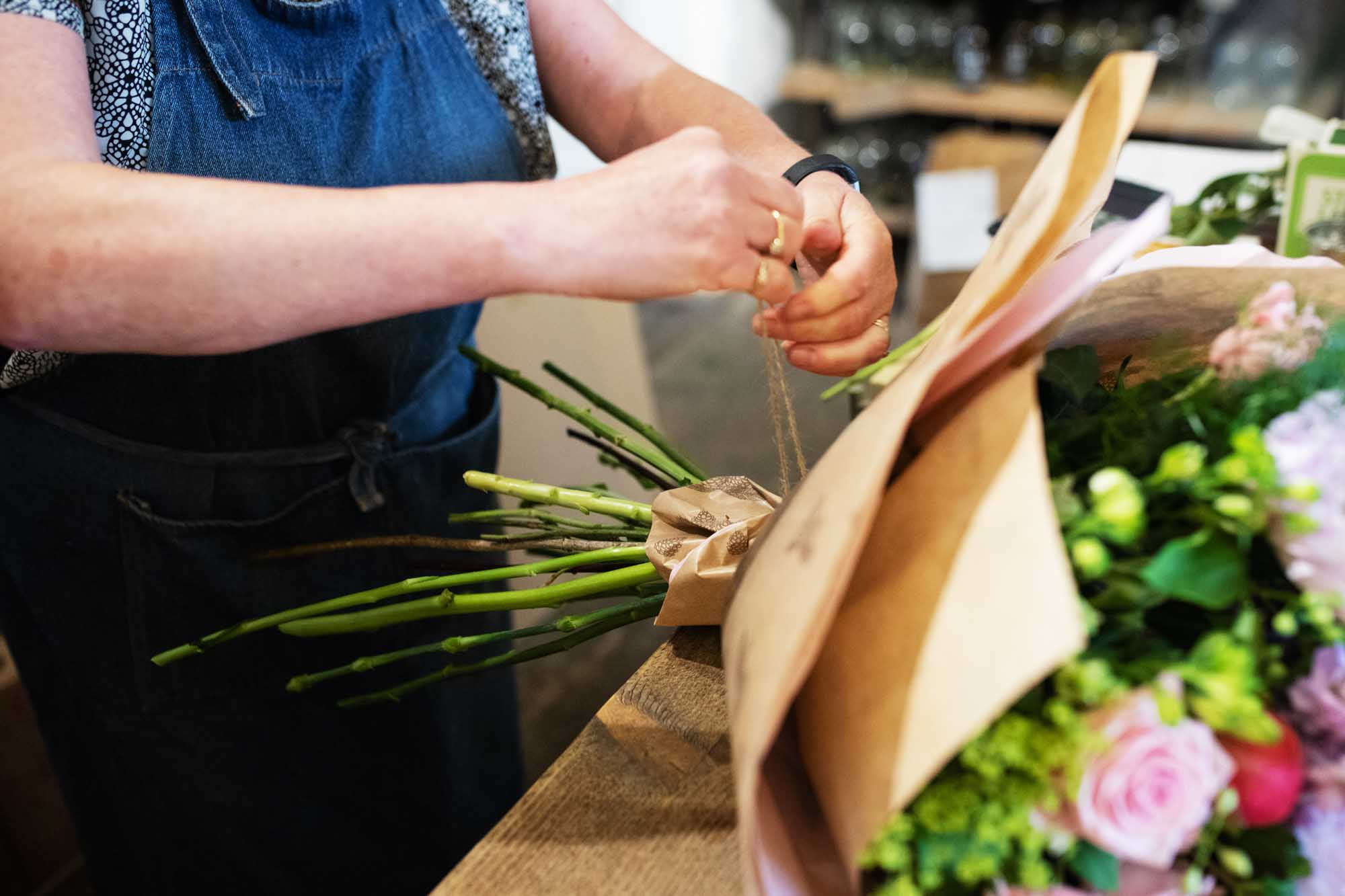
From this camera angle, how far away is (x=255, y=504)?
0.86 meters

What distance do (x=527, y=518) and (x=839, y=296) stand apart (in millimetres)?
346

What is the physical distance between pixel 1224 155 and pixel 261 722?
145 cm

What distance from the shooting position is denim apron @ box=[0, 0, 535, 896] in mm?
754

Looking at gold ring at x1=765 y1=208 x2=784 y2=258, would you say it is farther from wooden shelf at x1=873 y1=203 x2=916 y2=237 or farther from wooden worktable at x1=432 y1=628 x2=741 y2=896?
wooden shelf at x1=873 y1=203 x2=916 y2=237

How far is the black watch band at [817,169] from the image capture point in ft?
2.40

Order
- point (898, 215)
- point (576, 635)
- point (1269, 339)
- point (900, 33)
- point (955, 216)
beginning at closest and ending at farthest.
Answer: point (1269, 339) → point (576, 635) → point (955, 216) → point (900, 33) → point (898, 215)

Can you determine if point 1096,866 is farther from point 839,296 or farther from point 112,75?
point 112,75

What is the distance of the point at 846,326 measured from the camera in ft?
2.15

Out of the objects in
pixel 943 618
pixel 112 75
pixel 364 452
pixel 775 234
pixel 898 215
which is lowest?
pixel 898 215

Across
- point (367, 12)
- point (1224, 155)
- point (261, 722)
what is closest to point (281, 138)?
point (367, 12)

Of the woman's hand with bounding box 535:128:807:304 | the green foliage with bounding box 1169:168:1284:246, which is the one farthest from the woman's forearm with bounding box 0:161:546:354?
the green foliage with bounding box 1169:168:1284:246

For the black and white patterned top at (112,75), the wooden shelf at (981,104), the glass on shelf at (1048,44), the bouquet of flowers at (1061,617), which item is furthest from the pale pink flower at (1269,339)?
the glass on shelf at (1048,44)

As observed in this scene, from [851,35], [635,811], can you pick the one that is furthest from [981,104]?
[635,811]

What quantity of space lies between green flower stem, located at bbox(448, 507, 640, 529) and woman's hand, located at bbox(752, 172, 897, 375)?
7.8 inches
